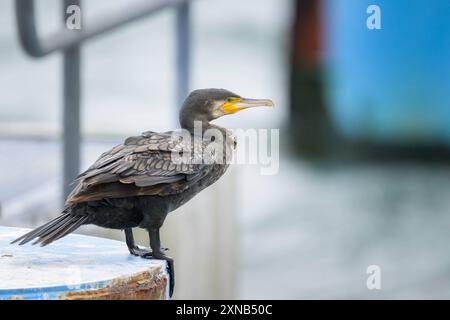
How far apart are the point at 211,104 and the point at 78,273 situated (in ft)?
1.06

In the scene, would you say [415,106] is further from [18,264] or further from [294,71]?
[18,264]

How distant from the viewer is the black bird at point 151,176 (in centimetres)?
135

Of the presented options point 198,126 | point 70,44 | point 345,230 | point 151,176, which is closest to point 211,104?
point 198,126

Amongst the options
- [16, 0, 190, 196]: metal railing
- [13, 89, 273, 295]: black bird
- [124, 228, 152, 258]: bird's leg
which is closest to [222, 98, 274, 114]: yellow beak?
[13, 89, 273, 295]: black bird

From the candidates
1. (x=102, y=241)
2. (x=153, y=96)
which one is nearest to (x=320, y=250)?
(x=153, y=96)

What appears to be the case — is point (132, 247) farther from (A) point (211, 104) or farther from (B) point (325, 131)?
(B) point (325, 131)

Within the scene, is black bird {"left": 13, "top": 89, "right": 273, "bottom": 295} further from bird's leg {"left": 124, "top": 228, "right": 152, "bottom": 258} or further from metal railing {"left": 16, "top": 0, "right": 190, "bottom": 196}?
metal railing {"left": 16, "top": 0, "right": 190, "bottom": 196}

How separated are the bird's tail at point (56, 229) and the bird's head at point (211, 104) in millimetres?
220

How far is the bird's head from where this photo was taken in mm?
1437

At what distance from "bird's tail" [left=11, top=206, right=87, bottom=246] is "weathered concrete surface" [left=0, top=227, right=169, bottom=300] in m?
0.04

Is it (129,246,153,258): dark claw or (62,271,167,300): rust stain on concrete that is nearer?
(62,271,167,300): rust stain on concrete
